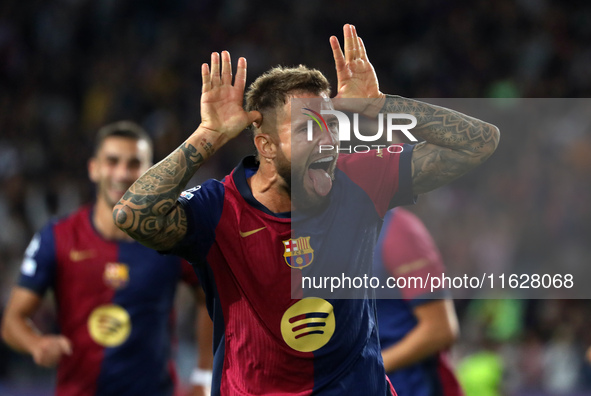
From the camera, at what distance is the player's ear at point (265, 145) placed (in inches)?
125

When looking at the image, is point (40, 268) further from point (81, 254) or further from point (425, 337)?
point (425, 337)

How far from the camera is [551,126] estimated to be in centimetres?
1008

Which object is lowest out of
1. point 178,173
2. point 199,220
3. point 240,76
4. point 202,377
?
point 202,377

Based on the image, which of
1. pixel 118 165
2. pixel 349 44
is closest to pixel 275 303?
pixel 349 44

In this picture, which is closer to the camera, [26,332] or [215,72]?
[215,72]

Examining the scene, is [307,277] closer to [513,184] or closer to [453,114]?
[453,114]

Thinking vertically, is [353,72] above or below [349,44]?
below

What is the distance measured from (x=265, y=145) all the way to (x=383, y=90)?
28.7 ft

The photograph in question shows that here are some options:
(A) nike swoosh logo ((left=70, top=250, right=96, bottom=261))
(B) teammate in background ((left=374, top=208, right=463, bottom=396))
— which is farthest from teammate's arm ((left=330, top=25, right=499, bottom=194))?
(A) nike swoosh logo ((left=70, top=250, right=96, bottom=261))

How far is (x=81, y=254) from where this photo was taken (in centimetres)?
506

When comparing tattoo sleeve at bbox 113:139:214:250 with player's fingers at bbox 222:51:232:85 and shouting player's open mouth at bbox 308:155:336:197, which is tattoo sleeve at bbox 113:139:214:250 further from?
shouting player's open mouth at bbox 308:155:336:197

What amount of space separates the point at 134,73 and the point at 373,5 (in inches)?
159

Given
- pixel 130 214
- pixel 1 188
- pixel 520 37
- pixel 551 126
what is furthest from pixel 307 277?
pixel 520 37

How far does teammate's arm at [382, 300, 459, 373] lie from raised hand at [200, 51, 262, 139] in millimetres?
1629
